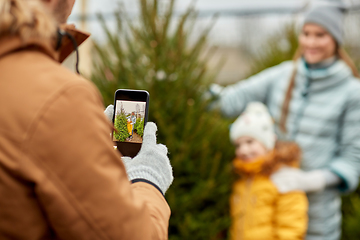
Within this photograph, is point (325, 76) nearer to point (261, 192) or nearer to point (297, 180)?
point (297, 180)

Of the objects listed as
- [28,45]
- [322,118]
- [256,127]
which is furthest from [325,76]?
[28,45]

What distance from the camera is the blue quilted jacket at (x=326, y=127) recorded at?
245cm

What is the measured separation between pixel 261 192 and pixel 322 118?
656 millimetres

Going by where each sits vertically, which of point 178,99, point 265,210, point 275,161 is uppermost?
point 178,99

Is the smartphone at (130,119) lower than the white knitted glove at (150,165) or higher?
higher

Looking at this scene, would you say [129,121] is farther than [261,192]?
No

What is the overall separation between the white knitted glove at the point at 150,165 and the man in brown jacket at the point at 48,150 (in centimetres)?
23

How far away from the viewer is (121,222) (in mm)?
798

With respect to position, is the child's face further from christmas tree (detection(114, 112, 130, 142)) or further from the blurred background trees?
christmas tree (detection(114, 112, 130, 142))

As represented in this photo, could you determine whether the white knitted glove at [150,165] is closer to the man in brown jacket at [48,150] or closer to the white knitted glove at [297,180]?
the man in brown jacket at [48,150]

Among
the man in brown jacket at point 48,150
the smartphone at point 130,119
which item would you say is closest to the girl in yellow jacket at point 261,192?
the smartphone at point 130,119

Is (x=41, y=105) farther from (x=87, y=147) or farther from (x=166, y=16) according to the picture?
(x=166, y=16)

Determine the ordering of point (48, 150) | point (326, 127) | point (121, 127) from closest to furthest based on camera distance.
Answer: point (48, 150) < point (121, 127) < point (326, 127)

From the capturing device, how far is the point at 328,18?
97.2 inches
